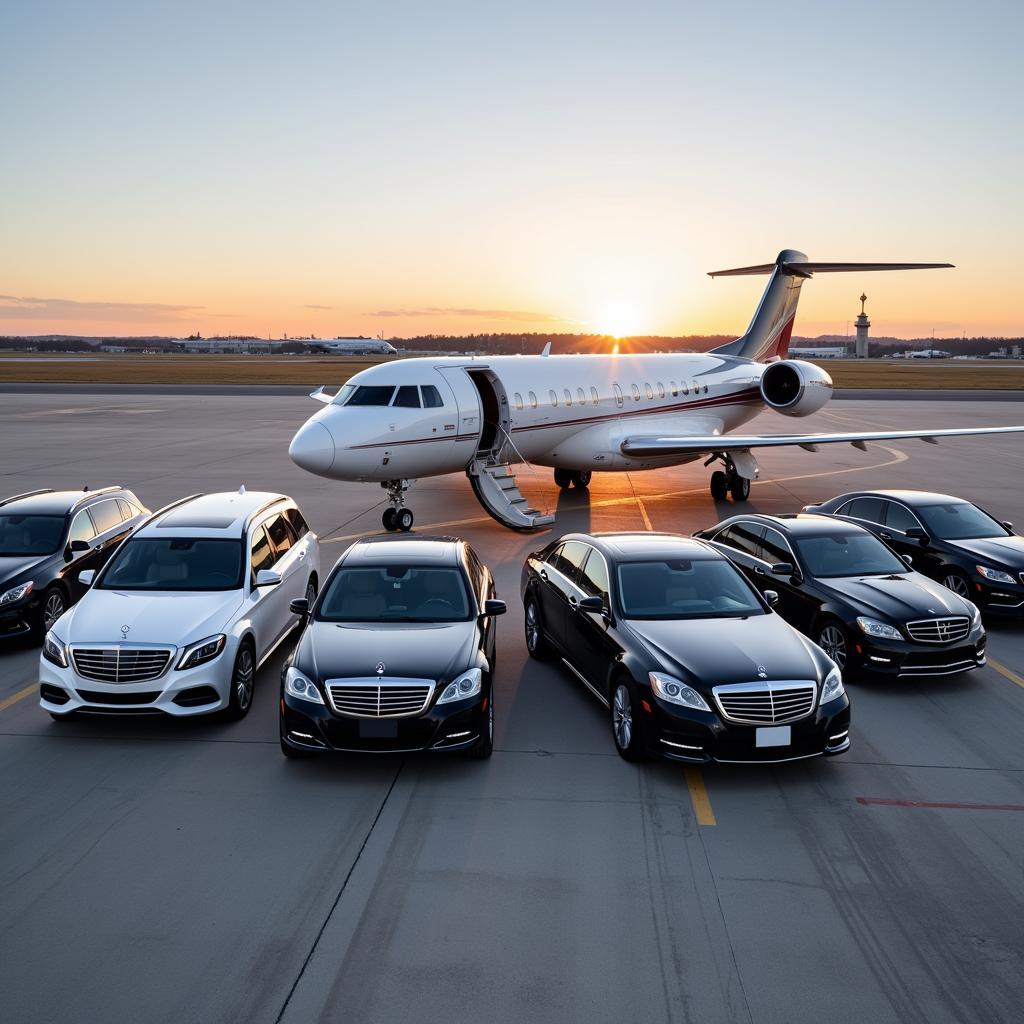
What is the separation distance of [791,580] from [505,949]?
661 centimetres

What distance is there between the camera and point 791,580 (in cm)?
1095

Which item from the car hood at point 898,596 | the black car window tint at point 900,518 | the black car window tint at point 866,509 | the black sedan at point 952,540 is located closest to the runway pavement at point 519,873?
the car hood at point 898,596

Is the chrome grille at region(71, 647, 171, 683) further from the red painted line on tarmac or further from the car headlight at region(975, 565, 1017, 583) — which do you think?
the car headlight at region(975, 565, 1017, 583)

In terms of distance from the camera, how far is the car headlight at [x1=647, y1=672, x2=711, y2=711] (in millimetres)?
7578

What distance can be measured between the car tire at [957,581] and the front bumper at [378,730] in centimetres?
748

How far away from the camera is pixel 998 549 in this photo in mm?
12484

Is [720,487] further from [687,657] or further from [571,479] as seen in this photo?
[687,657]

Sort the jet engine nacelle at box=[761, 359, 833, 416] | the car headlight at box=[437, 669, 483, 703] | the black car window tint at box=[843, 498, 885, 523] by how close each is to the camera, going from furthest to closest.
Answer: the jet engine nacelle at box=[761, 359, 833, 416], the black car window tint at box=[843, 498, 885, 523], the car headlight at box=[437, 669, 483, 703]

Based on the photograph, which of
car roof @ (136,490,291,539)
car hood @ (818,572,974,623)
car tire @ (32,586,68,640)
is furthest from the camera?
car tire @ (32,586,68,640)

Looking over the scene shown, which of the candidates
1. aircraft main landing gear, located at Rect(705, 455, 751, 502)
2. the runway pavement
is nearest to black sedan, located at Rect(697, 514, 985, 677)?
the runway pavement

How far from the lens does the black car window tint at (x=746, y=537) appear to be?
469 inches

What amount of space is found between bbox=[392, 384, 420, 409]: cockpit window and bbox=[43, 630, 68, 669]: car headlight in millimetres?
9456

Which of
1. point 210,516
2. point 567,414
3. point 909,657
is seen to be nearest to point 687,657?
point 909,657

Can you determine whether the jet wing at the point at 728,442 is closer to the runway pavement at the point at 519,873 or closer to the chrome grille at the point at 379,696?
the runway pavement at the point at 519,873
